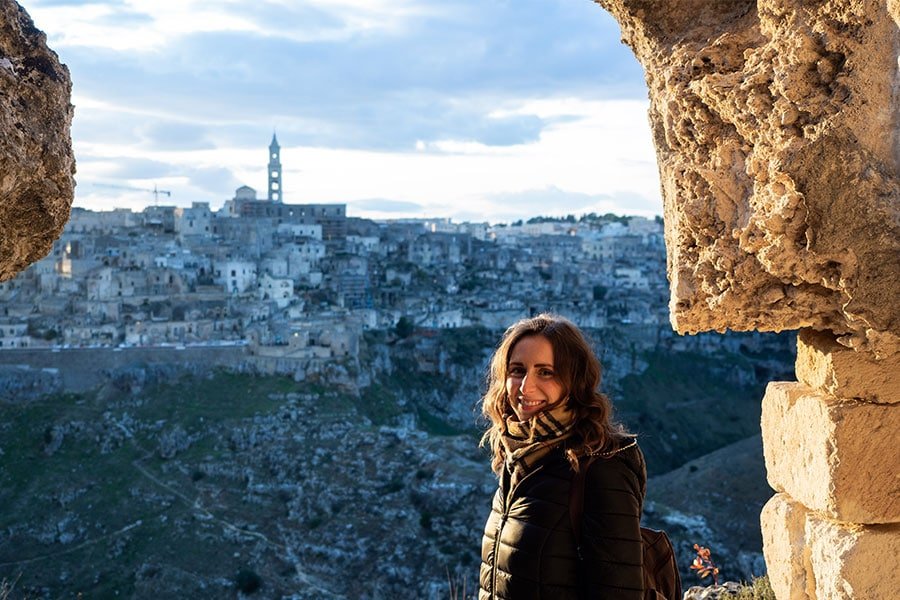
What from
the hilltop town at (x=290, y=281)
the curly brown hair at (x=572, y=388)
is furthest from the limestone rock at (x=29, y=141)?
the hilltop town at (x=290, y=281)

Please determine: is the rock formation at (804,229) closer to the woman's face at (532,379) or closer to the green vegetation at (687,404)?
the woman's face at (532,379)

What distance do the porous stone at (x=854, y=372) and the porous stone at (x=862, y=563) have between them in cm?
36

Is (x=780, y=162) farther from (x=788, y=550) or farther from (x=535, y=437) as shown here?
(x=788, y=550)

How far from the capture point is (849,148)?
2.58 metres

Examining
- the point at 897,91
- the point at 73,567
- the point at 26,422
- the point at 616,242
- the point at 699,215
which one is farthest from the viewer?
the point at 616,242

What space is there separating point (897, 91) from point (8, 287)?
5140 centimetres

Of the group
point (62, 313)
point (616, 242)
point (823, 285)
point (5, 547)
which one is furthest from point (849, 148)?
point (616, 242)

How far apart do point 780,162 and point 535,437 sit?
0.96 m

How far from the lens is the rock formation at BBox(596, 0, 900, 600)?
8.46 ft

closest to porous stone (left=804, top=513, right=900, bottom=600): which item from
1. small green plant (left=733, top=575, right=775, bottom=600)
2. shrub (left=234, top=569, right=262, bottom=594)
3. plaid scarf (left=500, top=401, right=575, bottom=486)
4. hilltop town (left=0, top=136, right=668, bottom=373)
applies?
plaid scarf (left=500, top=401, right=575, bottom=486)

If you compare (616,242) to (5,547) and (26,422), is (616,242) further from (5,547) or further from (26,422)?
(5,547)

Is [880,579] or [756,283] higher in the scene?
[756,283]

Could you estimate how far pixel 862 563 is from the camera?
2.78m

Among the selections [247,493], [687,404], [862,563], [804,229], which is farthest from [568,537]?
[687,404]
